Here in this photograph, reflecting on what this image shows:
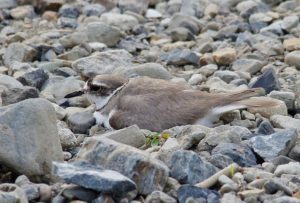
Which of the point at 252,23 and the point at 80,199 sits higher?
the point at 80,199

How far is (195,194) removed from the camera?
4.70 m

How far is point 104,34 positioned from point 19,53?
3.64ft

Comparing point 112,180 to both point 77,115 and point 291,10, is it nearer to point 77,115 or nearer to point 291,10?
point 77,115

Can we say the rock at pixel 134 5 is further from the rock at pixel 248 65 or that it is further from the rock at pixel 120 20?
the rock at pixel 248 65

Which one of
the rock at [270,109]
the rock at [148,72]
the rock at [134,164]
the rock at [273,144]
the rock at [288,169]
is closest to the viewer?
the rock at [134,164]

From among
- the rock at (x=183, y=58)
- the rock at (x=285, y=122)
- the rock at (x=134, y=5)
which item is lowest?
the rock at (x=134, y=5)

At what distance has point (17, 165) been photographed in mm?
5129

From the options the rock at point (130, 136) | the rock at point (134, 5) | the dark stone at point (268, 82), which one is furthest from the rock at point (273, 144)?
the rock at point (134, 5)

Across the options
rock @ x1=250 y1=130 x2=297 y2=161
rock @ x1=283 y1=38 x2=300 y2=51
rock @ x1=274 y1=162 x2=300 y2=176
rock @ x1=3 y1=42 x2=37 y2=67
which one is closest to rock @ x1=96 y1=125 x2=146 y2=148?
rock @ x1=250 y1=130 x2=297 y2=161

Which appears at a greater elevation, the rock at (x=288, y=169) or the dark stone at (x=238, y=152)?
the rock at (x=288, y=169)

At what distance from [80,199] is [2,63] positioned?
4731 mm

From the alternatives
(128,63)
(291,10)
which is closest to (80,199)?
(128,63)

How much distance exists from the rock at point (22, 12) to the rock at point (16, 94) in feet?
12.6

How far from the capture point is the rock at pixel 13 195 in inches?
177
